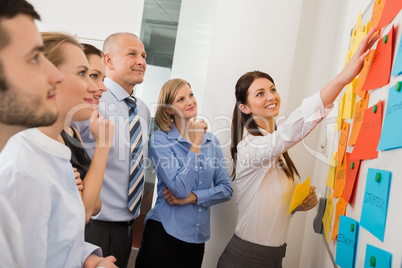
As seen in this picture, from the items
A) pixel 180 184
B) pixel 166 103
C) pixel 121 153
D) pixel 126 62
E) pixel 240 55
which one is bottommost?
Result: pixel 180 184

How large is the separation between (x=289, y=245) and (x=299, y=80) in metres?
1.08

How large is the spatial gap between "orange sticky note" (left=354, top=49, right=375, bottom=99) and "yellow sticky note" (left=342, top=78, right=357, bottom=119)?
7cm

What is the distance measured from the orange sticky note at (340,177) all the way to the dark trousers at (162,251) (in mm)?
909

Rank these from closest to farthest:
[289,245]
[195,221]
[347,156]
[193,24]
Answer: [347,156]
[195,221]
[289,245]
[193,24]

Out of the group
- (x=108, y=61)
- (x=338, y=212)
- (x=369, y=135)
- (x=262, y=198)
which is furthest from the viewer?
(x=108, y=61)

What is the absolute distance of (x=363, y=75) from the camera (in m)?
1.09

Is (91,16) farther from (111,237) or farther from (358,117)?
(358,117)

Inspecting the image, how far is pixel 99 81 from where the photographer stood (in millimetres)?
1628

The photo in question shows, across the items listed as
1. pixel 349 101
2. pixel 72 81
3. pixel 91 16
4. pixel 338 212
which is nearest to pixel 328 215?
pixel 338 212

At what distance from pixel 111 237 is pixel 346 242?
109 cm

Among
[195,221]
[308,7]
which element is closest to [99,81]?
[195,221]

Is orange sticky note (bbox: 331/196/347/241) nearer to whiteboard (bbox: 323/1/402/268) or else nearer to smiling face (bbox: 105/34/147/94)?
whiteboard (bbox: 323/1/402/268)

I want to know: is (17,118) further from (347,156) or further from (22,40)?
(347,156)

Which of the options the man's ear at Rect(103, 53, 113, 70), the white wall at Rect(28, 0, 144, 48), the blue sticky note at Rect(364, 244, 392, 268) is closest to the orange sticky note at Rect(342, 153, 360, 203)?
the blue sticky note at Rect(364, 244, 392, 268)
